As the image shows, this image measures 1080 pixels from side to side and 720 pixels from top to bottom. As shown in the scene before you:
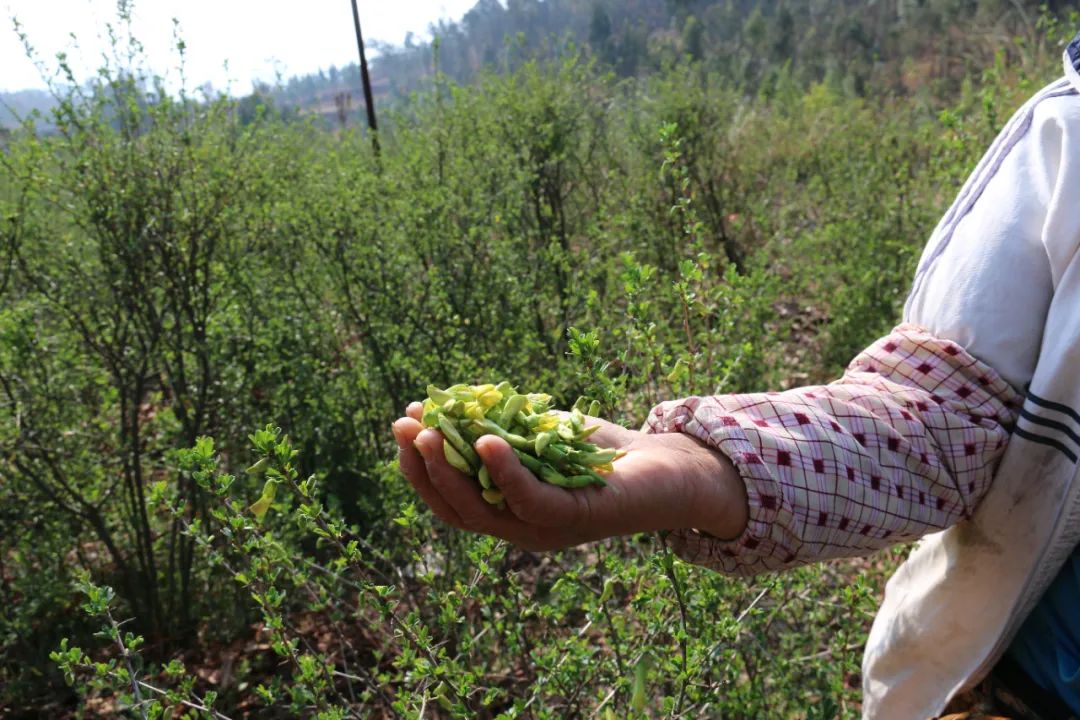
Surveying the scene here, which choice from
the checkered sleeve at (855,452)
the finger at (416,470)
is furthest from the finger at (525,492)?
the checkered sleeve at (855,452)

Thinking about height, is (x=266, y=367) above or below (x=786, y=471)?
below

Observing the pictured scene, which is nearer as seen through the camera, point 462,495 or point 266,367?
point 462,495

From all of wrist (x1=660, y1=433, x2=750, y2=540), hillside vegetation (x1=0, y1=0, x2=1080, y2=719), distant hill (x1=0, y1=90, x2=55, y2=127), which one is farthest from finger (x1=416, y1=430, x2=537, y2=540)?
distant hill (x1=0, y1=90, x2=55, y2=127)

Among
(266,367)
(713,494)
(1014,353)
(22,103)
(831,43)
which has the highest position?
(831,43)

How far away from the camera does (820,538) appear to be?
120 cm

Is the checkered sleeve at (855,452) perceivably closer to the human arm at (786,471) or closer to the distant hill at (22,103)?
the human arm at (786,471)

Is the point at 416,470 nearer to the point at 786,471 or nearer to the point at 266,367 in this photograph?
the point at 786,471

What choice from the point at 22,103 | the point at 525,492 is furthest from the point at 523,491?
the point at 22,103

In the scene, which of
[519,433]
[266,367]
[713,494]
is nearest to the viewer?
[713,494]

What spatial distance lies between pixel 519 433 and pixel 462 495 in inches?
8.4

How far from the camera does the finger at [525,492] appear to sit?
1.02 meters

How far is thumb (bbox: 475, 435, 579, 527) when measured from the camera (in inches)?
40.0

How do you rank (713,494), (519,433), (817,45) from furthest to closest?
(817,45), (519,433), (713,494)

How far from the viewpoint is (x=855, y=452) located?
1.21 meters
